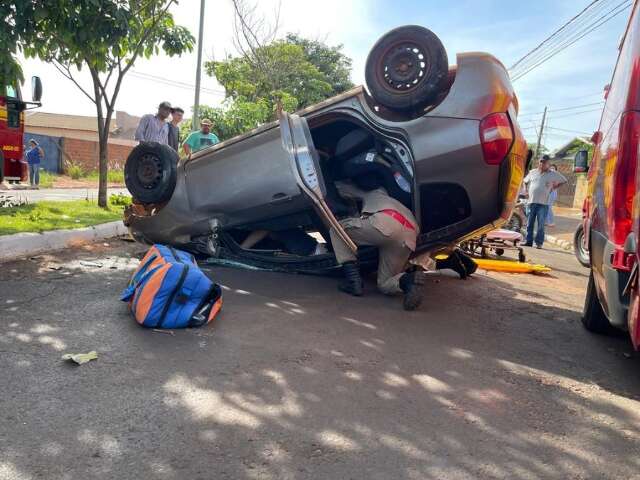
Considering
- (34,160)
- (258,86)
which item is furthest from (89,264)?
(258,86)

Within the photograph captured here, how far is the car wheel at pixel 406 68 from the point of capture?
409 cm

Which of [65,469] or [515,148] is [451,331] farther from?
[65,469]

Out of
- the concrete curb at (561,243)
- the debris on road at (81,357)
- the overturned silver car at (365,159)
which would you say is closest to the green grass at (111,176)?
the concrete curb at (561,243)

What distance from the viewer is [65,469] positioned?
184 cm

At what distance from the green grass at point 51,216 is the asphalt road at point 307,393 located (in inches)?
76.2

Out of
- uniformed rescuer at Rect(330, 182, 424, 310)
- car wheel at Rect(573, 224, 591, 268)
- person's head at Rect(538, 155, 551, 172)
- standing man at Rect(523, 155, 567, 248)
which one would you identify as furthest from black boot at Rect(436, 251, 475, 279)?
person's head at Rect(538, 155, 551, 172)

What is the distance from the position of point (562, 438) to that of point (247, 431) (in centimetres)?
137

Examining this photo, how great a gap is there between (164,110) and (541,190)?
7082 mm

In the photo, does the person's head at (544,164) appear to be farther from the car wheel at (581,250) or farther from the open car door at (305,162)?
the open car door at (305,162)

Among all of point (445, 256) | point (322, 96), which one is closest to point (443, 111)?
point (445, 256)

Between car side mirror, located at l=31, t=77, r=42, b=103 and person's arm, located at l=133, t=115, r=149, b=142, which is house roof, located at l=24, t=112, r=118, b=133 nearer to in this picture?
car side mirror, located at l=31, t=77, r=42, b=103

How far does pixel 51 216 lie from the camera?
7.26 m

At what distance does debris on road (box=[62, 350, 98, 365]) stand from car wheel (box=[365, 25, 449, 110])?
9.28 feet

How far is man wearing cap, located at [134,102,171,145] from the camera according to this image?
7695 millimetres
